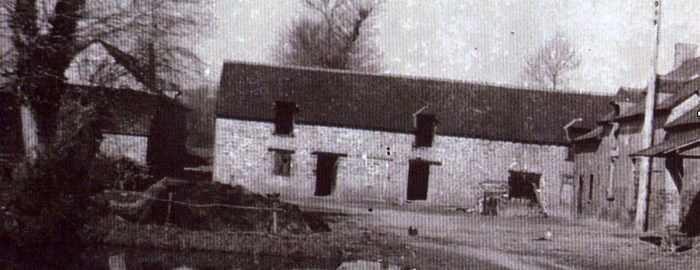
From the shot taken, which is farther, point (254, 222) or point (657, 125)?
point (657, 125)

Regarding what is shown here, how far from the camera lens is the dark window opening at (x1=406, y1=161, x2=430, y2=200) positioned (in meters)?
37.5

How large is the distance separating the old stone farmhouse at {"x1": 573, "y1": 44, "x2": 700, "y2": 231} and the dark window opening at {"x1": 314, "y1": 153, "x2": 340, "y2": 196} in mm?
12160

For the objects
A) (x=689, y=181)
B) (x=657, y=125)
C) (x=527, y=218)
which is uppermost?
(x=657, y=125)

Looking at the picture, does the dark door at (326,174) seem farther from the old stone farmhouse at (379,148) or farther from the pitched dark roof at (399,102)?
the pitched dark roof at (399,102)

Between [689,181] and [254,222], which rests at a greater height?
[689,181]

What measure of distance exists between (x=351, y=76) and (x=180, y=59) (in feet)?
45.9

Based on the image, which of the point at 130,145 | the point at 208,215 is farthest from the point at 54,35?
the point at 130,145

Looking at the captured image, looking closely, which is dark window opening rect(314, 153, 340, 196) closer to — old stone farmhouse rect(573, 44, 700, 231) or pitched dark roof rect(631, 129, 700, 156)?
old stone farmhouse rect(573, 44, 700, 231)

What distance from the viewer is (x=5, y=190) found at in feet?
51.6

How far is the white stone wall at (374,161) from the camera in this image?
121 feet

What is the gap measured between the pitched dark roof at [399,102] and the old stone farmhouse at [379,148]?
66mm

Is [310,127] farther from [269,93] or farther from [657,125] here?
[657,125]

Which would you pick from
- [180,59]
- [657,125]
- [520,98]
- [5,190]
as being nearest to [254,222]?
[5,190]

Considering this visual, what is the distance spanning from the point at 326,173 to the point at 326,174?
0.21 feet
